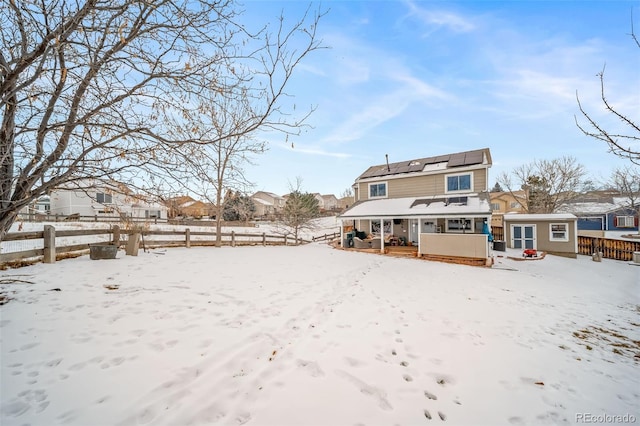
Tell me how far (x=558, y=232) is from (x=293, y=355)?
21117 mm

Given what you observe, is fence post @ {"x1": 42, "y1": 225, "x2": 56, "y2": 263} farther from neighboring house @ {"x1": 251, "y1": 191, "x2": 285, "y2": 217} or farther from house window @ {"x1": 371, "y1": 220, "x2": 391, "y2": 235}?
neighboring house @ {"x1": 251, "y1": 191, "x2": 285, "y2": 217}

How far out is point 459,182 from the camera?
50.3 feet

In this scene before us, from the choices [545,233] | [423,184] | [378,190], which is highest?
[423,184]

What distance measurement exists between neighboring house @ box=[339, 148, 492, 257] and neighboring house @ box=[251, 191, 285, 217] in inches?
1488

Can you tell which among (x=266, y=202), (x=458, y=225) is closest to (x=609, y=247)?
(x=458, y=225)

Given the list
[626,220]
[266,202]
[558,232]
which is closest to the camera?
[558,232]

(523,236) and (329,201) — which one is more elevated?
(329,201)

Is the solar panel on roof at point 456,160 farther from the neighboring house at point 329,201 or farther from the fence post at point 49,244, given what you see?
the neighboring house at point 329,201

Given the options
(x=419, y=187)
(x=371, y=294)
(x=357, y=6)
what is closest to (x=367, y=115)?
(x=419, y=187)

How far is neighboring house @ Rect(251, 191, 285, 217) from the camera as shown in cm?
5422

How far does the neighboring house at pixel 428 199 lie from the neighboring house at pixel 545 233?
5.88m

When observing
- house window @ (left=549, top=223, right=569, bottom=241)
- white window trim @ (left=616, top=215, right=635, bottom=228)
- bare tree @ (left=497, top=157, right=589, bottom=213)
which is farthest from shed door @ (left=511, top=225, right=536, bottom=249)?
white window trim @ (left=616, top=215, right=635, bottom=228)

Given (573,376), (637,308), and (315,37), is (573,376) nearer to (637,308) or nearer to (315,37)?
(315,37)

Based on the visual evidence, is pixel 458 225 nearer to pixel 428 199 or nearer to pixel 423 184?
pixel 428 199
